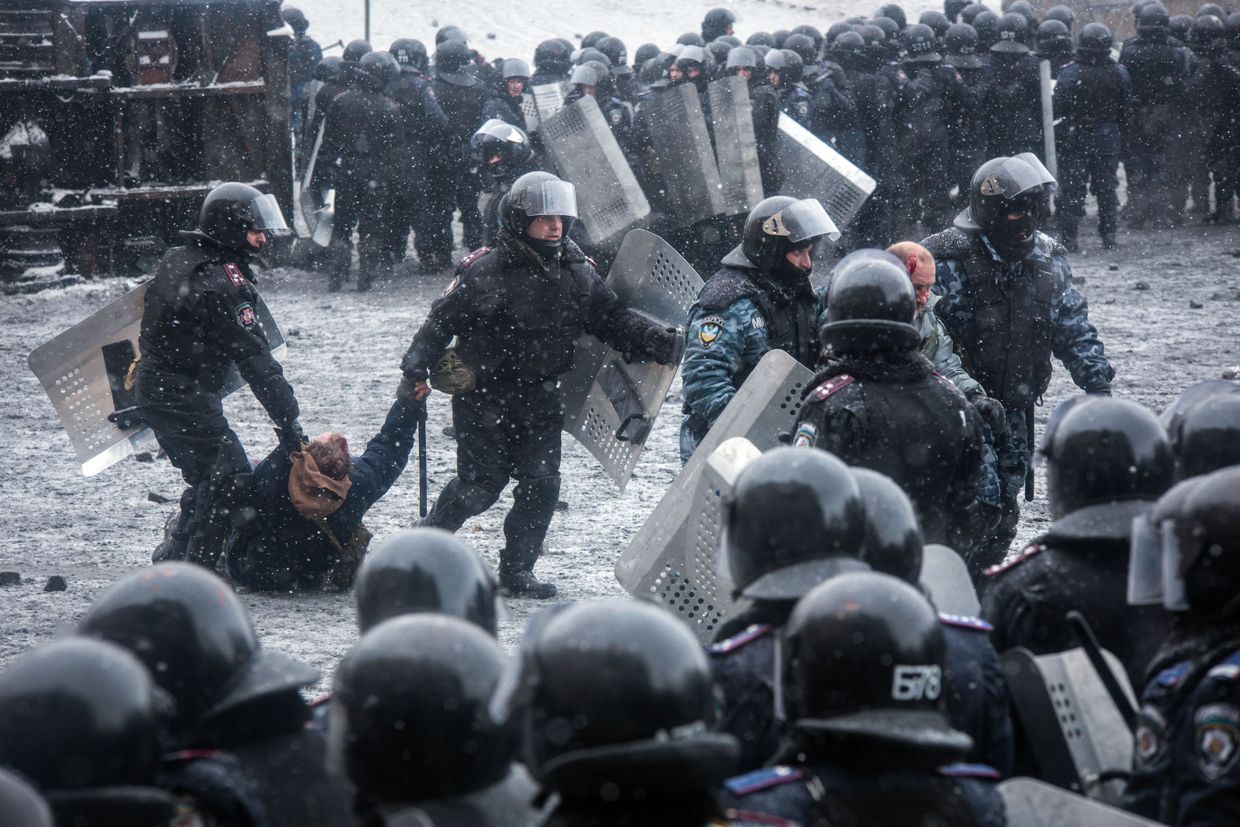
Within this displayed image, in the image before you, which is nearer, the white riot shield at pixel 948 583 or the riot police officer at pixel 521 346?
the white riot shield at pixel 948 583

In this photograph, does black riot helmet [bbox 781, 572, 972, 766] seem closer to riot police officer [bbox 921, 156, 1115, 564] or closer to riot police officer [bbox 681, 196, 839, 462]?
riot police officer [bbox 681, 196, 839, 462]

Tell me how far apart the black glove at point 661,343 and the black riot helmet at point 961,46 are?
27.7 ft

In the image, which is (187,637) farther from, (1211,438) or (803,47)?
(803,47)

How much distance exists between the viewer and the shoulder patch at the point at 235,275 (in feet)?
20.5

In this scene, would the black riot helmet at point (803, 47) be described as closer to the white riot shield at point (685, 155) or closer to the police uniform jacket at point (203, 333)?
the white riot shield at point (685, 155)

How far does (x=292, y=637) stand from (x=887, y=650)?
4010 millimetres

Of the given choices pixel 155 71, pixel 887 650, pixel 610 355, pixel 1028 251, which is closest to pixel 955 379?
pixel 1028 251

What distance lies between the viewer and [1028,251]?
575 cm

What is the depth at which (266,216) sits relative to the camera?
637cm

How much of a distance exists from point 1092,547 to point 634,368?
343 centimetres

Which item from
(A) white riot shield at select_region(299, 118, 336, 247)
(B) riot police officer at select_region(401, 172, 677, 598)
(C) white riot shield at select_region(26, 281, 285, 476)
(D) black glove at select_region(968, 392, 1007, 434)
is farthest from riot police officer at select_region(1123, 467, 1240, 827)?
(A) white riot shield at select_region(299, 118, 336, 247)

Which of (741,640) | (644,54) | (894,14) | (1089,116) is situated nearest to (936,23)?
(894,14)

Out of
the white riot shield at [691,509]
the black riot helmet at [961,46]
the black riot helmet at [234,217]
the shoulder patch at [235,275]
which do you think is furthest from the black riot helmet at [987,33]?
the white riot shield at [691,509]

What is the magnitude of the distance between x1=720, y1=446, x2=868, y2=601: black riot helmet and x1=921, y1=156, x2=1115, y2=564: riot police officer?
2.93 metres
